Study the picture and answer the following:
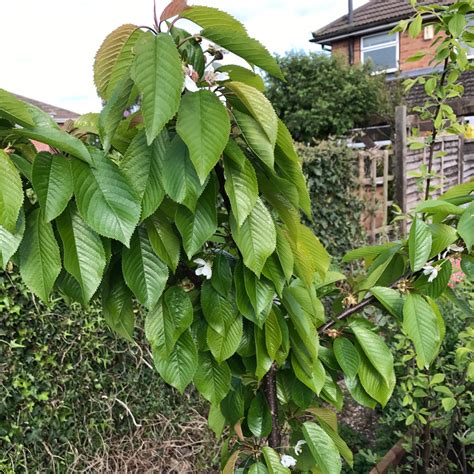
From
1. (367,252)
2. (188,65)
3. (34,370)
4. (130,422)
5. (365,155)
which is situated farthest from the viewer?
(365,155)

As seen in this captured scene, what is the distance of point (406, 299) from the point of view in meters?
1.06

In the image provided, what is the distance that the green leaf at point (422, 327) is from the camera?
104 centimetres

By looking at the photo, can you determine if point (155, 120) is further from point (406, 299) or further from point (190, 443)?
point (190, 443)

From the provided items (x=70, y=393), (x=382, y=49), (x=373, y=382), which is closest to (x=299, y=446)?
(x=373, y=382)

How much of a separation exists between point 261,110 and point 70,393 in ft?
7.42

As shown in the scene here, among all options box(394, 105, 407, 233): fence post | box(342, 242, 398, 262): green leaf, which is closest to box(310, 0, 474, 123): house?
box(394, 105, 407, 233): fence post

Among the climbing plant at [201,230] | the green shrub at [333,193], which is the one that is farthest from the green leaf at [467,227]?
the green shrub at [333,193]

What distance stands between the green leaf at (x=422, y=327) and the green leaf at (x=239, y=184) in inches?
18.8

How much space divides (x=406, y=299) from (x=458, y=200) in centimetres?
28

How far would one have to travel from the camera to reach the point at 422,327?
105cm

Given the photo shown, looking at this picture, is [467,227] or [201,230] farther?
[467,227]

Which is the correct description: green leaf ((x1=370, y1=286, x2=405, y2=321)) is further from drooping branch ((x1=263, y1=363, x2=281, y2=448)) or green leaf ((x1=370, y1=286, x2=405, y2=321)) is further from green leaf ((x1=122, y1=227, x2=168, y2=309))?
green leaf ((x1=122, y1=227, x2=168, y2=309))

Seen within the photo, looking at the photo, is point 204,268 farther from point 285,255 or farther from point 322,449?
point 322,449

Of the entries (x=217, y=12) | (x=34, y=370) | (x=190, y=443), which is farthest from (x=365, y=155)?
(x=217, y=12)
